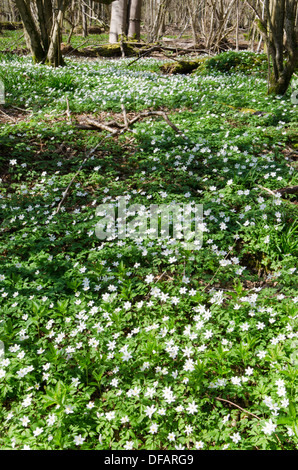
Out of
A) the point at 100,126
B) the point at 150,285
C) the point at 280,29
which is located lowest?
the point at 150,285

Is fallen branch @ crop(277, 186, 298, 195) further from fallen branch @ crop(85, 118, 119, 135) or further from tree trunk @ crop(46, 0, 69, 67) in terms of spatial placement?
tree trunk @ crop(46, 0, 69, 67)

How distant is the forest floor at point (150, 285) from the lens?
6.69 feet

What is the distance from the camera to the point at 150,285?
2906 millimetres

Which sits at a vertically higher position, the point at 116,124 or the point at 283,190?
the point at 116,124

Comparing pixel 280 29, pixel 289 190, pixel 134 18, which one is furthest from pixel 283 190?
pixel 134 18

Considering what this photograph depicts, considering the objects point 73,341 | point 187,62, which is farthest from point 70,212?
point 187,62

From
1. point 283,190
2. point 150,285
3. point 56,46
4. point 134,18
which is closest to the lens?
point 150,285

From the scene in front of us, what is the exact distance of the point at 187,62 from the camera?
399 inches

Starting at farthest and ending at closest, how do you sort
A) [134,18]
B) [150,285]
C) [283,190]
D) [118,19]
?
[134,18] → [118,19] → [283,190] → [150,285]

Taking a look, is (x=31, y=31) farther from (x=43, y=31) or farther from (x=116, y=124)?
(x=116, y=124)

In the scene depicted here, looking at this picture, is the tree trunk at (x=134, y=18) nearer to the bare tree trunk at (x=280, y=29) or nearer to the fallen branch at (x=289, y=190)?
the bare tree trunk at (x=280, y=29)

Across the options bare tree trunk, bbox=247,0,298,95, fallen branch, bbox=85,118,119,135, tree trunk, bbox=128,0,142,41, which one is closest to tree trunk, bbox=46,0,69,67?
fallen branch, bbox=85,118,119,135

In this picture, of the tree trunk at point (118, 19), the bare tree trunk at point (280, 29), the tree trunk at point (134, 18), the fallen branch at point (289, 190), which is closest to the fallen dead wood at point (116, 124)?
the bare tree trunk at point (280, 29)
